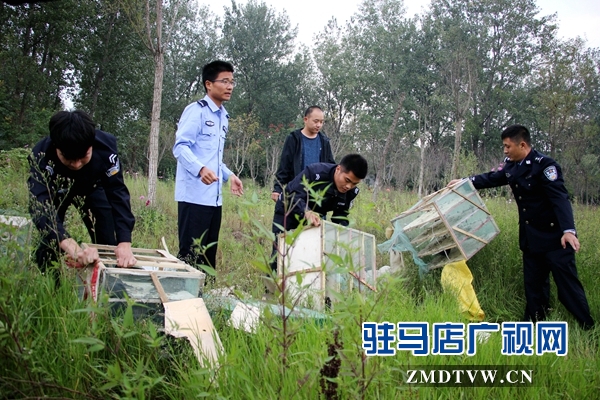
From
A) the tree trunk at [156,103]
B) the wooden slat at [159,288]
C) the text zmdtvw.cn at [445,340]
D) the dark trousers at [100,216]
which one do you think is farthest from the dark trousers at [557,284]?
the tree trunk at [156,103]

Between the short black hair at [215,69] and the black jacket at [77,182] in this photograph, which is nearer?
the black jacket at [77,182]

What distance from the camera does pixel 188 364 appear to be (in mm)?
2037

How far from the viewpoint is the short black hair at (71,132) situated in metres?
2.43

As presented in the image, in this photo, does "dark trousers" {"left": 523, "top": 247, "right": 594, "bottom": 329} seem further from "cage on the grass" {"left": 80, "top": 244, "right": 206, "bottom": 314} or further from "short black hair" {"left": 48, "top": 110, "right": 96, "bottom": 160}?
"short black hair" {"left": 48, "top": 110, "right": 96, "bottom": 160}

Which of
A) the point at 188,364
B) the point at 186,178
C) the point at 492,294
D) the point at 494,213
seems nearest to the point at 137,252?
the point at 186,178

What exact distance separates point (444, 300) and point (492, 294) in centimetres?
102

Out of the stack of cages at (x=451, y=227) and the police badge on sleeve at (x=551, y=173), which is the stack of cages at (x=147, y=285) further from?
the police badge on sleeve at (x=551, y=173)

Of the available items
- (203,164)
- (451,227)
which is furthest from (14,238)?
(451,227)

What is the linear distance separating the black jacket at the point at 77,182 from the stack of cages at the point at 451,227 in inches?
107

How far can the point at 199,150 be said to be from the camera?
3.72m

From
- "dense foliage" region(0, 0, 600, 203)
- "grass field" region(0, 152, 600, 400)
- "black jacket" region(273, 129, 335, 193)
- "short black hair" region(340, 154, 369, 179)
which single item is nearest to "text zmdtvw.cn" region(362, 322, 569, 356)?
"grass field" region(0, 152, 600, 400)

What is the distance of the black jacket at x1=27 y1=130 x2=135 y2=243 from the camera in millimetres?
2580

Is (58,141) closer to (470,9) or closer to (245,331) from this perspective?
(245,331)

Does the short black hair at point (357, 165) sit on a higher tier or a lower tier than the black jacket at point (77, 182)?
higher
